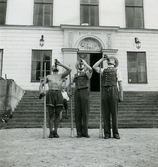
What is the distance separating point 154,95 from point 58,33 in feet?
25.0

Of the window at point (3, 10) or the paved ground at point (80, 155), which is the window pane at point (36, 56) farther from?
the paved ground at point (80, 155)

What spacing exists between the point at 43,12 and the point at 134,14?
21.4 feet

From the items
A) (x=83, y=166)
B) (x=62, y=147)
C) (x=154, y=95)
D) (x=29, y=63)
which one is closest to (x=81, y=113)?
(x=62, y=147)

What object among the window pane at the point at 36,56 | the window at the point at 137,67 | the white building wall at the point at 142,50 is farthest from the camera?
the window at the point at 137,67

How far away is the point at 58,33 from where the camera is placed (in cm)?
1725

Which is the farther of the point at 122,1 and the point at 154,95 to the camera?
the point at 122,1

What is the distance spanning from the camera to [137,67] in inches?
683

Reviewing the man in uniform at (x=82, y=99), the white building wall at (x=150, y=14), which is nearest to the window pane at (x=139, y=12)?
the white building wall at (x=150, y=14)

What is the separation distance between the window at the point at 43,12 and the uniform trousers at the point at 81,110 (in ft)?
38.5

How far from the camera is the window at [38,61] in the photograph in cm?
1672

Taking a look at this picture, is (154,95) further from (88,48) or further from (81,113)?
(81,113)

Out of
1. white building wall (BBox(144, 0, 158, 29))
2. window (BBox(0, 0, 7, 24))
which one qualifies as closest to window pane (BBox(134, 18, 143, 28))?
white building wall (BBox(144, 0, 158, 29))

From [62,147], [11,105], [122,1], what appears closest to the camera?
[62,147]

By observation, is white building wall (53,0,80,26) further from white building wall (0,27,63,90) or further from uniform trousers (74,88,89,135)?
uniform trousers (74,88,89,135)
